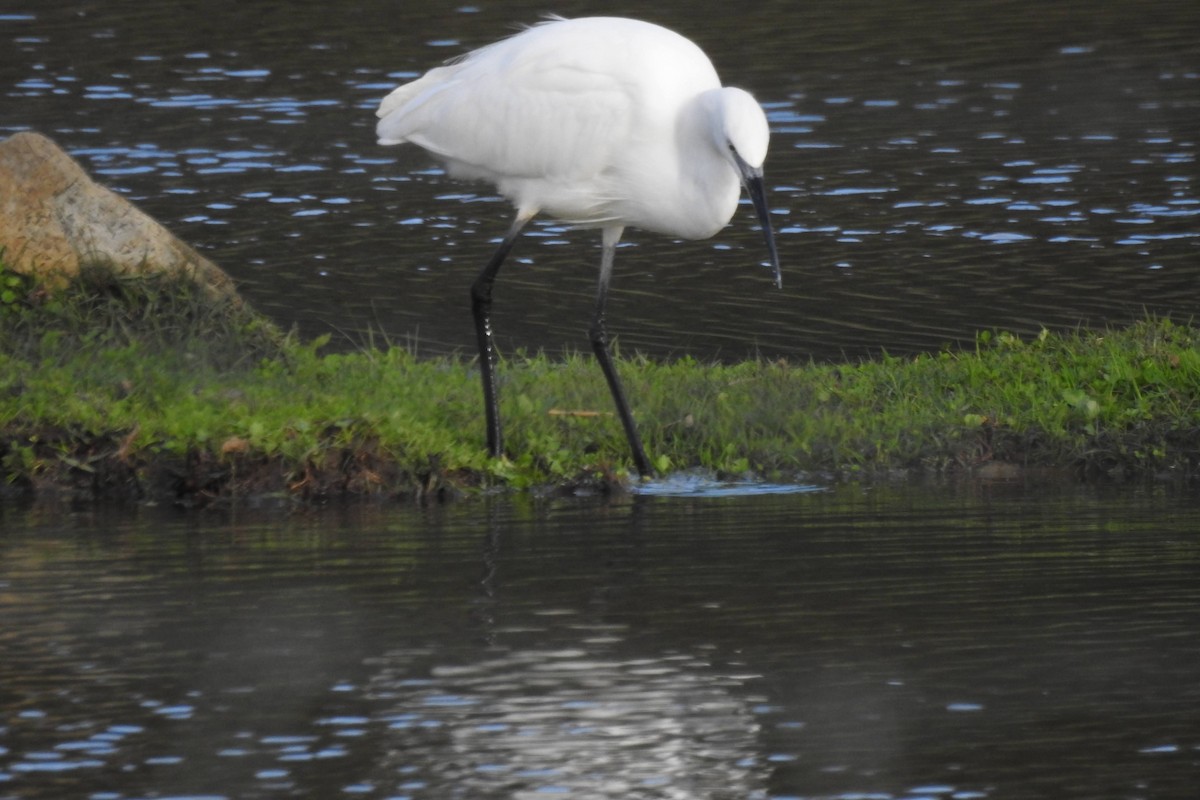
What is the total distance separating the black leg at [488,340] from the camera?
24.9 ft

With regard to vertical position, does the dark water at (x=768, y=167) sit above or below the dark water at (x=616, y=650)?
above

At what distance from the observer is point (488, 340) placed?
26.2 feet

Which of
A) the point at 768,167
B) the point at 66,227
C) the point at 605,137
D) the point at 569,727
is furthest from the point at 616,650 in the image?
the point at 768,167

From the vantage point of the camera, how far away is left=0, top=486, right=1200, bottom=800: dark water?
4.48 m

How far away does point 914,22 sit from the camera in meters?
19.5

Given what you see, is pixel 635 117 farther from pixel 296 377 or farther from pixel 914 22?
pixel 914 22

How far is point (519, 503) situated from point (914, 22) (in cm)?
1326

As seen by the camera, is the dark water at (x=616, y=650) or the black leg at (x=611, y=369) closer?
the dark water at (x=616, y=650)

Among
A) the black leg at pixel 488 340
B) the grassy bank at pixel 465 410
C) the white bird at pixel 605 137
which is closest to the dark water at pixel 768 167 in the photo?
the grassy bank at pixel 465 410

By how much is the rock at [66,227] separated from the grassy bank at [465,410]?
11 cm

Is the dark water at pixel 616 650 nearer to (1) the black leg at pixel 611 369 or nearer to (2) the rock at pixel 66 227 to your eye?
(1) the black leg at pixel 611 369

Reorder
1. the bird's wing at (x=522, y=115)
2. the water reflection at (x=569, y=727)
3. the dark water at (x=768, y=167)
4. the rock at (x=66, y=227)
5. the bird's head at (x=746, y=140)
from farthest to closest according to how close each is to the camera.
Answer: the dark water at (x=768, y=167), the rock at (x=66, y=227), the bird's wing at (x=522, y=115), the bird's head at (x=746, y=140), the water reflection at (x=569, y=727)

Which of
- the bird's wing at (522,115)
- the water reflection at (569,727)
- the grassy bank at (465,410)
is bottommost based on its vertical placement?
the water reflection at (569,727)

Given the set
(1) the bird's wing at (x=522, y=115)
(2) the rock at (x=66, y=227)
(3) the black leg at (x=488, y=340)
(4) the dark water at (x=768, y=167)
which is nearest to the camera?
(3) the black leg at (x=488, y=340)
